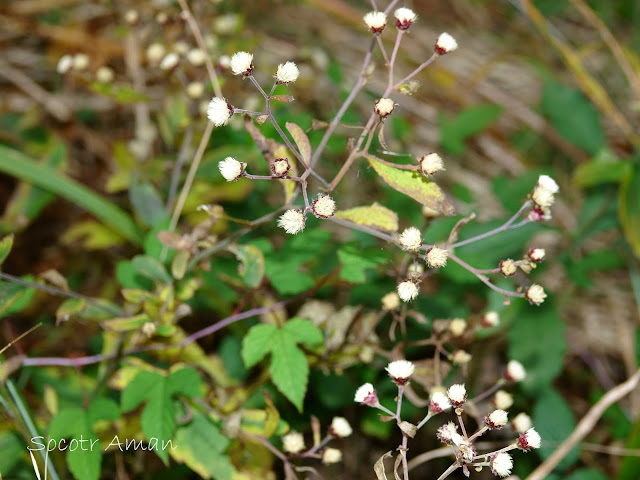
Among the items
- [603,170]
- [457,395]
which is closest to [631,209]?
[603,170]

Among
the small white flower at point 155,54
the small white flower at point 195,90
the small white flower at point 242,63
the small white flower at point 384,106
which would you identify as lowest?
the small white flower at point 195,90

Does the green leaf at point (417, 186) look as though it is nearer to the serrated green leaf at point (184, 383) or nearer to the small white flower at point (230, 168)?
the small white flower at point (230, 168)

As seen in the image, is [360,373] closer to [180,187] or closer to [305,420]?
[305,420]

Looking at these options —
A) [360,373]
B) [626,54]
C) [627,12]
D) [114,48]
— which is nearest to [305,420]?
[360,373]

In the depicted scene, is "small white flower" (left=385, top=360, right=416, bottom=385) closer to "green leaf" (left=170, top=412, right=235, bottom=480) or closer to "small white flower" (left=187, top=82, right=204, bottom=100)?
"green leaf" (left=170, top=412, right=235, bottom=480)

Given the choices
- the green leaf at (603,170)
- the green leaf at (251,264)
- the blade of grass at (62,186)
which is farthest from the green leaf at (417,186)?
the green leaf at (603,170)

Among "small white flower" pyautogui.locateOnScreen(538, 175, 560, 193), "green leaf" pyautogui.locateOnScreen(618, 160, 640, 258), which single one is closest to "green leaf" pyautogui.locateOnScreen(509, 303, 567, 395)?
"green leaf" pyautogui.locateOnScreen(618, 160, 640, 258)
